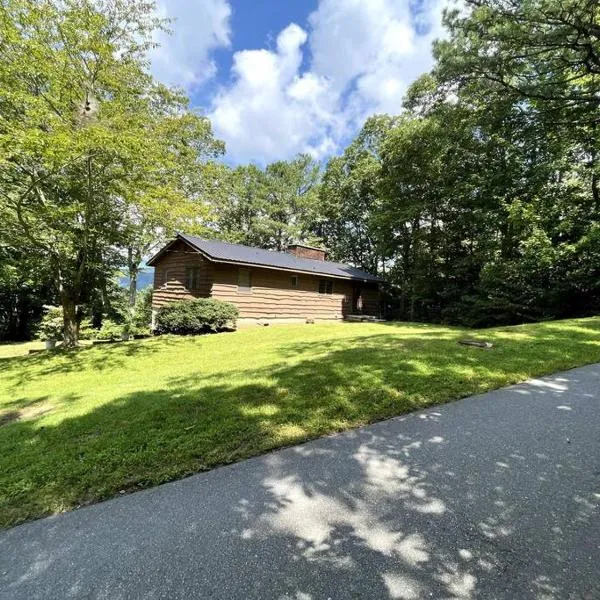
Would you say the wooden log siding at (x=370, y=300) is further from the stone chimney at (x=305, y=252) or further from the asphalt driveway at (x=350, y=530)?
the asphalt driveway at (x=350, y=530)

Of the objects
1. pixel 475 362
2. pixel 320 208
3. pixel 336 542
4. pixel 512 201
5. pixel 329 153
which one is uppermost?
pixel 329 153

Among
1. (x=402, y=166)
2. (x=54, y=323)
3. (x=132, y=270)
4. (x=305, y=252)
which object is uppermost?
(x=402, y=166)

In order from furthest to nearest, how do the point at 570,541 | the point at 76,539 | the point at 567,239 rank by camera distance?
the point at 567,239
the point at 76,539
the point at 570,541

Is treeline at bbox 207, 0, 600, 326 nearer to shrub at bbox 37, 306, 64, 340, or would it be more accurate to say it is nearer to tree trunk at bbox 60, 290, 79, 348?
tree trunk at bbox 60, 290, 79, 348

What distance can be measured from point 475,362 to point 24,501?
6164 millimetres

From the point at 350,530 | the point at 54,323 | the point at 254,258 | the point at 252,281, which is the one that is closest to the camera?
the point at 350,530

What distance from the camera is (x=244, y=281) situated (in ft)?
52.9

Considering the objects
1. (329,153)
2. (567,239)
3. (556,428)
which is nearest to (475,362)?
(556,428)

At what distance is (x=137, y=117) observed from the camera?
10.1 meters

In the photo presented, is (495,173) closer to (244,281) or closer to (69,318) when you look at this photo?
(244,281)

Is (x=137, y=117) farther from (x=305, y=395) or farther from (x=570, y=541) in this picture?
(x=570, y=541)

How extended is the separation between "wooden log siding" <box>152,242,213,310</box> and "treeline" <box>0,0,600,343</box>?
1.72m

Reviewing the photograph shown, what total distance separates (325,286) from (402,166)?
27.4 ft

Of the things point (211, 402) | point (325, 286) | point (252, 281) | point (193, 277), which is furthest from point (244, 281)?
point (211, 402)
